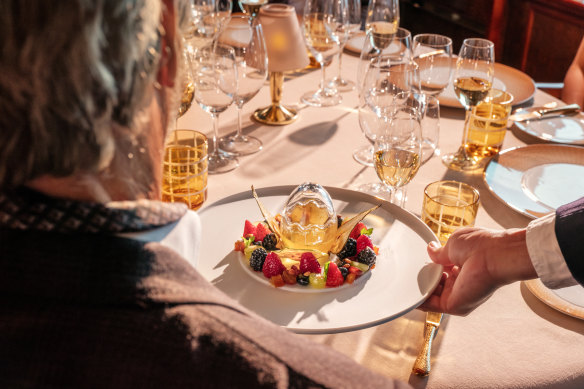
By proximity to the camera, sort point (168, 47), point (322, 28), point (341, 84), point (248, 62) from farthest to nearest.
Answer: point (341, 84) < point (322, 28) < point (248, 62) < point (168, 47)

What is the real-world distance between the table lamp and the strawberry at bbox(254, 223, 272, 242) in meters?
0.64

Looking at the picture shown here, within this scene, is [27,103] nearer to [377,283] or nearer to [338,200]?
[377,283]

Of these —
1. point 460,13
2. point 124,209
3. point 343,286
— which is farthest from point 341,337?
point 460,13

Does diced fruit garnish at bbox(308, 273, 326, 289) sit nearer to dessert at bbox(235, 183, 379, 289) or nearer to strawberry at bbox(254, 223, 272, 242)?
dessert at bbox(235, 183, 379, 289)

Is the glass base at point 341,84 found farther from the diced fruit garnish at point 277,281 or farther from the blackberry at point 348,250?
the diced fruit garnish at point 277,281

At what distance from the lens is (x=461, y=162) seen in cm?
141

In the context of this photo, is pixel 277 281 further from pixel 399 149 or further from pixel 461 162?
pixel 461 162

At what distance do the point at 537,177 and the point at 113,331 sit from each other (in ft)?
3.54

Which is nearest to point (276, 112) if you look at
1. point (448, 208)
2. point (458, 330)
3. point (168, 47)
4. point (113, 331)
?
point (448, 208)

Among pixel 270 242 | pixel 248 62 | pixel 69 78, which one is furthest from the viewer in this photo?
pixel 248 62

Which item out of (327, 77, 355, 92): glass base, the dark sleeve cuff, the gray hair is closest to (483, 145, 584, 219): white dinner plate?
the dark sleeve cuff

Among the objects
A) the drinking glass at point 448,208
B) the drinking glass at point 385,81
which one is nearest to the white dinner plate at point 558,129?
the drinking glass at point 385,81

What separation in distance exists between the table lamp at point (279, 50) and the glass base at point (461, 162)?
447mm

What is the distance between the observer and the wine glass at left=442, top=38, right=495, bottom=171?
55.1 inches
